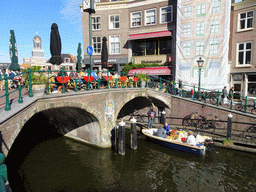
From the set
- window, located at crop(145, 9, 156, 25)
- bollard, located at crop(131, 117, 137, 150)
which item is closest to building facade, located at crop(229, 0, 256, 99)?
window, located at crop(145, 9, 156, 25)

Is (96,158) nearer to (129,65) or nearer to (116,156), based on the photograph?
(116,156)

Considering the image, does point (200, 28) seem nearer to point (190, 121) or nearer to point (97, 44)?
point (190, 121)

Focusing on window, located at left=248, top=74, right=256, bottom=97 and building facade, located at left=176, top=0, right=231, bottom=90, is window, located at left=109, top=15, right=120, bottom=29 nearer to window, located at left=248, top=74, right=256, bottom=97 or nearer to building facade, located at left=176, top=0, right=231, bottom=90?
building facade, located at left=176, top=0, right=231, bottom=90

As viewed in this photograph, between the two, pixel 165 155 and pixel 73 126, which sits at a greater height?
pixel 73 126

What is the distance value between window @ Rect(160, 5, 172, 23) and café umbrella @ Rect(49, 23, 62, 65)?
15322 mm

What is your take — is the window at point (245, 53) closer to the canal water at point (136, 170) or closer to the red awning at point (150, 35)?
the red awning at point (150, 35)

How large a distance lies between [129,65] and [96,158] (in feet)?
48.3

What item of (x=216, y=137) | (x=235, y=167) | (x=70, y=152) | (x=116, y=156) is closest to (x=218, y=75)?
(x=216, y=137)

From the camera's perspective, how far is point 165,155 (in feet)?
36.1

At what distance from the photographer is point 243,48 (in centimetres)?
1845

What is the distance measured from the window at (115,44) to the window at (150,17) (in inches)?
166

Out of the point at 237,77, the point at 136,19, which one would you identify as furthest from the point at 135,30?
the point at 237,77

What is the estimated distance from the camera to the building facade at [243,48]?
699 inches

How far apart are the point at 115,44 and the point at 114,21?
2.85m
